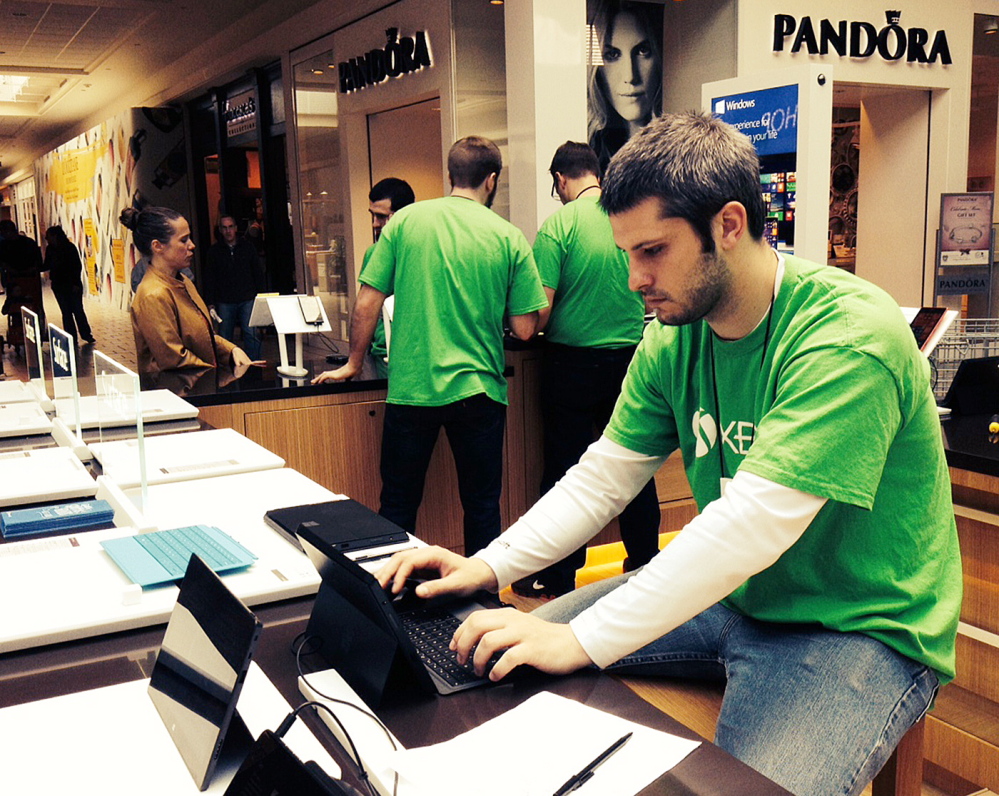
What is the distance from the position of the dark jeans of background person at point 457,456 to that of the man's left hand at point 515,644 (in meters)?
2.22

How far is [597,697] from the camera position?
4.15 feet

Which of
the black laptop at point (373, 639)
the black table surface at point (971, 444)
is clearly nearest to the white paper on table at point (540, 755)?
the black laptop at point (373, 639)

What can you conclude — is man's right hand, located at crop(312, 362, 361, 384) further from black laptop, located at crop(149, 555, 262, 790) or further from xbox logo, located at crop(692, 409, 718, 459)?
black laptop, located at crop(149, 555, 262, 790)

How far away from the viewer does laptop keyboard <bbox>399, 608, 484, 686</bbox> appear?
A: 1.32 metres

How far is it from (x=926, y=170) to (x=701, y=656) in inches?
281

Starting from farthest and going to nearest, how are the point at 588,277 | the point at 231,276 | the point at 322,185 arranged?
1. the point at 322,185
2. the point at 231,276
3. the point at 588,277

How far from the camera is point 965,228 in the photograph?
7.55 m

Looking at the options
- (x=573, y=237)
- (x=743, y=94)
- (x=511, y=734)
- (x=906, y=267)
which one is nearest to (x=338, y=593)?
→ (x=511, y=734)

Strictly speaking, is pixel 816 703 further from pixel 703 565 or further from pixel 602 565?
pixel 602 565

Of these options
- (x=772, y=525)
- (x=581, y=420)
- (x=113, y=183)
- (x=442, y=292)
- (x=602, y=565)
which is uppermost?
(x=113, y=183)

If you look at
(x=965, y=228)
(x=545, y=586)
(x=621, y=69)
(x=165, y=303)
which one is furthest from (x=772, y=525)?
(x=965, y=228)

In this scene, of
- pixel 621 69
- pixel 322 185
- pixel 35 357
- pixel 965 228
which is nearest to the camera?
pixel 35 357

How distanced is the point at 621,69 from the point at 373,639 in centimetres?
588

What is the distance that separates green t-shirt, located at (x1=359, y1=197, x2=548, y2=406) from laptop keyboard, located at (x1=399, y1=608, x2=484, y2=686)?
2.01 meters
